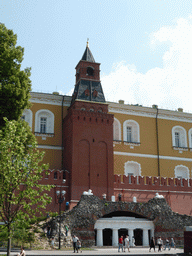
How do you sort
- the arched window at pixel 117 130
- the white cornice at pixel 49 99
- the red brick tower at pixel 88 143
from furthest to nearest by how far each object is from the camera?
the arched window at pixel 117 130
the white cornice at pixel 49 99
the red brick tower at pixel 88 143

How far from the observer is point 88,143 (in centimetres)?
3075

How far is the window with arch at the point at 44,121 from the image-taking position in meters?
33.9

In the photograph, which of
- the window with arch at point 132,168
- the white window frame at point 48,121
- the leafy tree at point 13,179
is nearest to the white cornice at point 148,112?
the window with arch at point 132,168

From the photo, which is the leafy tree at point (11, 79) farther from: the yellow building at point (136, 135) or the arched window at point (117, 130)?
the arched window at point (117, 130)

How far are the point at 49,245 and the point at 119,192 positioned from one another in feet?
31.1

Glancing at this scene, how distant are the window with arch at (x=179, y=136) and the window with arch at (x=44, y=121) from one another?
13.7 metres

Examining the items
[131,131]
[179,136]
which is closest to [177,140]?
[179,136]

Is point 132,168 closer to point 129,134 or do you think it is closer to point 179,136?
point 129,134

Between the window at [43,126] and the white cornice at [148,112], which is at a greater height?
the white cornice at [148,112]

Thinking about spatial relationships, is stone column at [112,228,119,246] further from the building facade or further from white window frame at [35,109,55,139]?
white window frame at [35,109,55,139]

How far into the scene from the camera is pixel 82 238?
24.5m

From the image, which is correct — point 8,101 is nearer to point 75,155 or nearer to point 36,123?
point 75,155

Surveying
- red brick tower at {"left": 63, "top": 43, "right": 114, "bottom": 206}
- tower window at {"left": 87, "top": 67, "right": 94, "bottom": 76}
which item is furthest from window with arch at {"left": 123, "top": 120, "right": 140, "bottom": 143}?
tower window at {"left": 87, "top": 67, "right": 94, "bottom": 76}

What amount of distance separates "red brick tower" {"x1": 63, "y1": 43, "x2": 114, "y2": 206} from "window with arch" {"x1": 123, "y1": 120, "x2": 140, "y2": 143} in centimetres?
496
